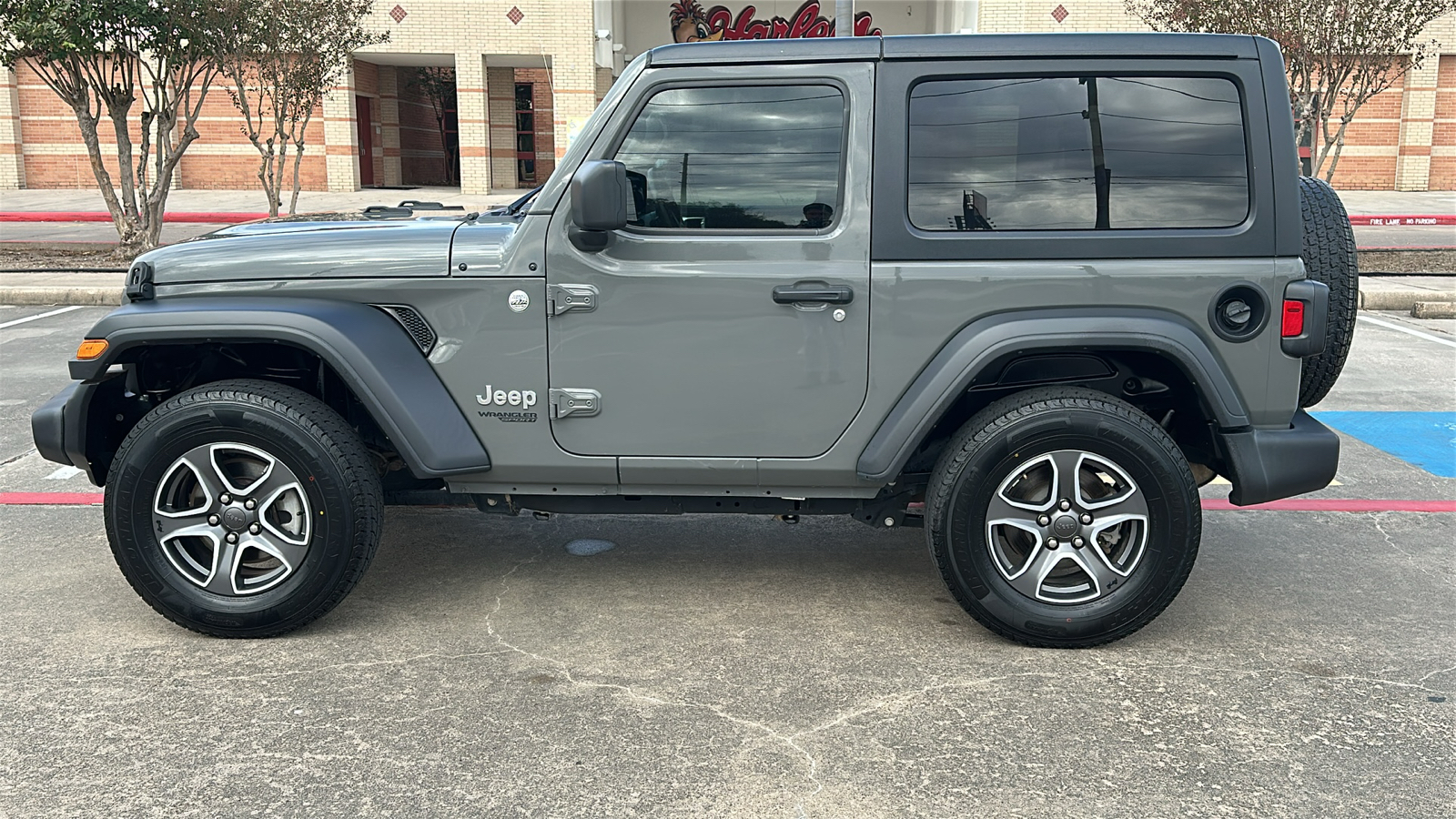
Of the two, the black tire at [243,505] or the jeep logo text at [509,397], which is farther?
the jeep logo text at [509,397]

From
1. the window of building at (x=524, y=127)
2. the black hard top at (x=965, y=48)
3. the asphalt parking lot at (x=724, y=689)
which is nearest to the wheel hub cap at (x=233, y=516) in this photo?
the asphalt parking lot at (x=724, y=689)

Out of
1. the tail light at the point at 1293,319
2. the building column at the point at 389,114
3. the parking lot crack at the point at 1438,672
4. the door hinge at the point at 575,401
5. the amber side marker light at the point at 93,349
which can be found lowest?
the parking lot crack at the point at 1438,672

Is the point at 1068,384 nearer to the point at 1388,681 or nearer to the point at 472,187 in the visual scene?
the point at 1388,681

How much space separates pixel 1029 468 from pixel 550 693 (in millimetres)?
1684

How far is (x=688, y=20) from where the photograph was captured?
1312 inches

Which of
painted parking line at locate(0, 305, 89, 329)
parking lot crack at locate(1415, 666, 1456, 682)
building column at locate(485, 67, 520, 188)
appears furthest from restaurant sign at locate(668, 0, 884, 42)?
parking lot crack at locate(1415, 666, 1456, 682)

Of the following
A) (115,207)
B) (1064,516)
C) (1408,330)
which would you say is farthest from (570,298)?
(115,207)

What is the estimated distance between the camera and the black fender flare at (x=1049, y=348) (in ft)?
12.9

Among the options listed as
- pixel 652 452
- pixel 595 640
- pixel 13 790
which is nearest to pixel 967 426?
pixel 652 452

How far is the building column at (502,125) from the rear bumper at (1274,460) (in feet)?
95.4

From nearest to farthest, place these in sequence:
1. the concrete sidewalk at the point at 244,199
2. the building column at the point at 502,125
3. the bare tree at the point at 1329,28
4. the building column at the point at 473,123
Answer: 1. the bare tree at the point at 1329,28
2. the concrete sidewalk at the point at 244,199
3. the building column at the point at 473,123
4. the building column at the point at 502,125

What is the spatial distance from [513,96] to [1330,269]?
98.6ft

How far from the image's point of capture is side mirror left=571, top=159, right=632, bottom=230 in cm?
379

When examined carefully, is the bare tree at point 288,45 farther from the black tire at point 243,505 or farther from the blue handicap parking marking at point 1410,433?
the blue handicap parking marking at point 1410,433
